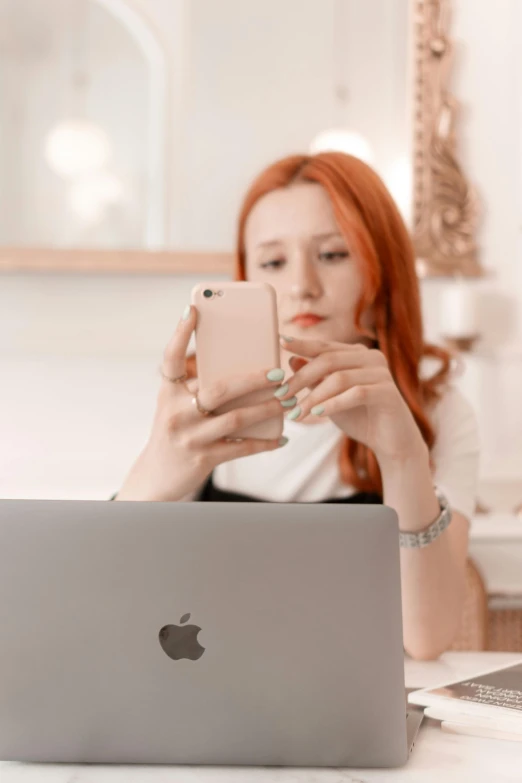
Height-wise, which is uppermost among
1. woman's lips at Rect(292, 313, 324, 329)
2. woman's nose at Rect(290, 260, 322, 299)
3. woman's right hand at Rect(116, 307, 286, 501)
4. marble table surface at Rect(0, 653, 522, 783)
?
woman's nose at Rect(290, 260, 322, 299)

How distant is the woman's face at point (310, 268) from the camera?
129cm

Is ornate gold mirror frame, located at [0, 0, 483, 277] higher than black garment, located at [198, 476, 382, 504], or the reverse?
ornate gold mirror frame, located at [0, 0, 483, 277]

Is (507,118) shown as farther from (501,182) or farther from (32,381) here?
(32,381)

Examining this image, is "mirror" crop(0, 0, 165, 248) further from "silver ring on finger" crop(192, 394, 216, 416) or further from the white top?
"silver ring on finger" crop(192, 394, 216, 416)

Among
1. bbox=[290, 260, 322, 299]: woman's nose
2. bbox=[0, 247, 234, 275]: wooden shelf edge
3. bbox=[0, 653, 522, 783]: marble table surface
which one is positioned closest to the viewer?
bbox=[0, 653, 522, 783]: marble table surface

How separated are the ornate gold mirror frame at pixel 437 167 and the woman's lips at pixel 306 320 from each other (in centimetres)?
67

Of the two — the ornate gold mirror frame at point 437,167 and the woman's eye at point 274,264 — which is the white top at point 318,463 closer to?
the woman's eye at point 274,264

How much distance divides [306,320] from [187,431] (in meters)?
0.38

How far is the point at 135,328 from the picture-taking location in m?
1.87

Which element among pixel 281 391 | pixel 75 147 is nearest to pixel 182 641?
pixel 281 391

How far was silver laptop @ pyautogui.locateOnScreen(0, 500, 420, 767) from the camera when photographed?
1.87ft

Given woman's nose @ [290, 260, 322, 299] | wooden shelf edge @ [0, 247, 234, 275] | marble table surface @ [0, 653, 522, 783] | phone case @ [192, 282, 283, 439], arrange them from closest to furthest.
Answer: marble table surface @ [0, 653, 522, 783] < phone case @ [192, 282, 283, 439] < woman's nose @ [290, 260, 322, 299] < wooden shelf edge @ [0, 247, 234, 275]

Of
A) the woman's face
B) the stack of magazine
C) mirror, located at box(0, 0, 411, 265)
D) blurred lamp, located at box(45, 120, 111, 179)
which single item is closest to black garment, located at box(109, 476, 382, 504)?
the woman's face

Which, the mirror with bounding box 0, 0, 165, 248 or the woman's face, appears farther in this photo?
the mirror with bounding box 0, 0, 165, 248
